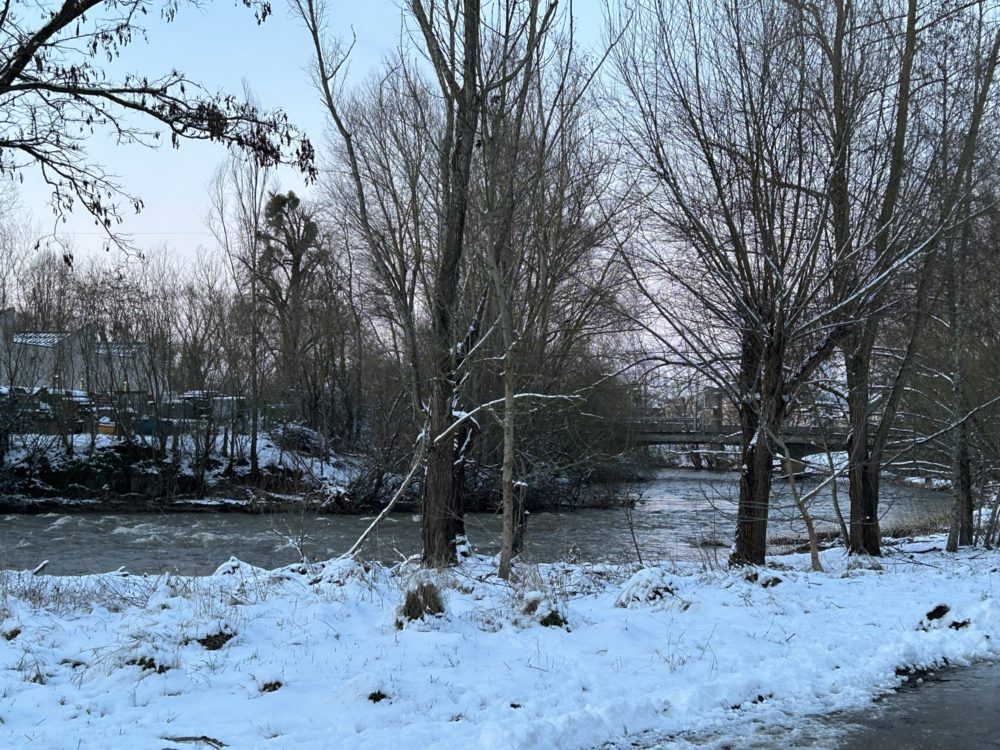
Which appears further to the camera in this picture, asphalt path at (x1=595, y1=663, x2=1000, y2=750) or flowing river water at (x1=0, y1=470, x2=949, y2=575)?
flowing river water at (x1=0, y1=470, x2=949, y2=575)

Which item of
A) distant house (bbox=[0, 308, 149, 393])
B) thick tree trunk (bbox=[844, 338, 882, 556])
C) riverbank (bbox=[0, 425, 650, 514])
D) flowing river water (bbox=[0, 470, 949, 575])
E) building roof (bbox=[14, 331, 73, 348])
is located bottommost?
flowing river water (bbox=[0, 470, 949, 575])

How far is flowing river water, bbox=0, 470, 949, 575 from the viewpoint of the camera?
17766 mm

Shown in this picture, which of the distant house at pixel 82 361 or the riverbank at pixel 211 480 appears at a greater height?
the distant house at pixel 82 361

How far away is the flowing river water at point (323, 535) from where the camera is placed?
699 inches

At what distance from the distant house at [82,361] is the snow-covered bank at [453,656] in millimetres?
26913

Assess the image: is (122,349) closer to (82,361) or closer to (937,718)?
(82,361)

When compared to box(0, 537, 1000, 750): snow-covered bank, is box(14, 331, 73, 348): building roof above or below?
above

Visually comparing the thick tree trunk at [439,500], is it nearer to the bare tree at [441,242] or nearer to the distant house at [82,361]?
the bare tree at [441,242]

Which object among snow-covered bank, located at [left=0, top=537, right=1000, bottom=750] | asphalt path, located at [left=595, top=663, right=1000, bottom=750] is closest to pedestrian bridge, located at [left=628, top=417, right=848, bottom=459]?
snow-covered bank, located at [left=0, top=537, right=1000, bottom=750]

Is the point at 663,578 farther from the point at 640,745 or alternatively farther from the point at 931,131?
the point at 931,131

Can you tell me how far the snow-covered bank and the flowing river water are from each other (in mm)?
6648

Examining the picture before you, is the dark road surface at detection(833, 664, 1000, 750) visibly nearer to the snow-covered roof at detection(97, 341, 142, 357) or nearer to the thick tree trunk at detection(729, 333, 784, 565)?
the thick tree trunk at detection(729, 333, 784, 565)

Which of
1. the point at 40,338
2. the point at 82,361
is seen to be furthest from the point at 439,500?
the point at 82,361

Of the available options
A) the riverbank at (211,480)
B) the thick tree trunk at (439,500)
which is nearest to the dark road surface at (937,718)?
the thick tree trunk at (439,500)
